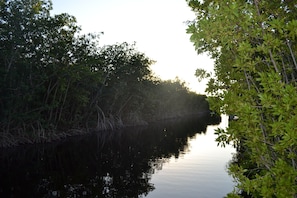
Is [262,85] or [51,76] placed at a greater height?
[51,76]

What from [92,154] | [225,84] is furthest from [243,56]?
[92,154]

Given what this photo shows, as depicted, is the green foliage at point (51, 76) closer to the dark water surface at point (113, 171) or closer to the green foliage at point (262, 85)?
the dark water surface at point (113, 171)

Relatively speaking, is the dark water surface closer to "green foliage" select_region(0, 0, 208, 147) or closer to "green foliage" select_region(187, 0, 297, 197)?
"green foliage" select_region(0, 0, 208, 147)

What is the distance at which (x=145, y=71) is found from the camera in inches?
1911

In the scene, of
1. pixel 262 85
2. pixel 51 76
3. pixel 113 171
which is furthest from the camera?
pixel 51 76

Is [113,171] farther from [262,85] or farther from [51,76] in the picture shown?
[51,76]

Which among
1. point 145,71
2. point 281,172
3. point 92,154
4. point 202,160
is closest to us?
point 281,172

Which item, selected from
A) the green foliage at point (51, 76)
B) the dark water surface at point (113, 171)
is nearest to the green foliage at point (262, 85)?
the dark water surface at point (113, 171)

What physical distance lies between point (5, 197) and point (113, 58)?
3403cm

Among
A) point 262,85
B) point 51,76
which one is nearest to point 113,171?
point 262,85

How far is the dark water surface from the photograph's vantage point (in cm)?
1382

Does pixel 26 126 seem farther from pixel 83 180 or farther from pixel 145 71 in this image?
pixel 145 71

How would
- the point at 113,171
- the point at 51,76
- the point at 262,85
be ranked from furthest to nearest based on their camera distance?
the point at 51,76, the point at 113,171, the point at 262,85

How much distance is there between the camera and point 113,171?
1781 cm
